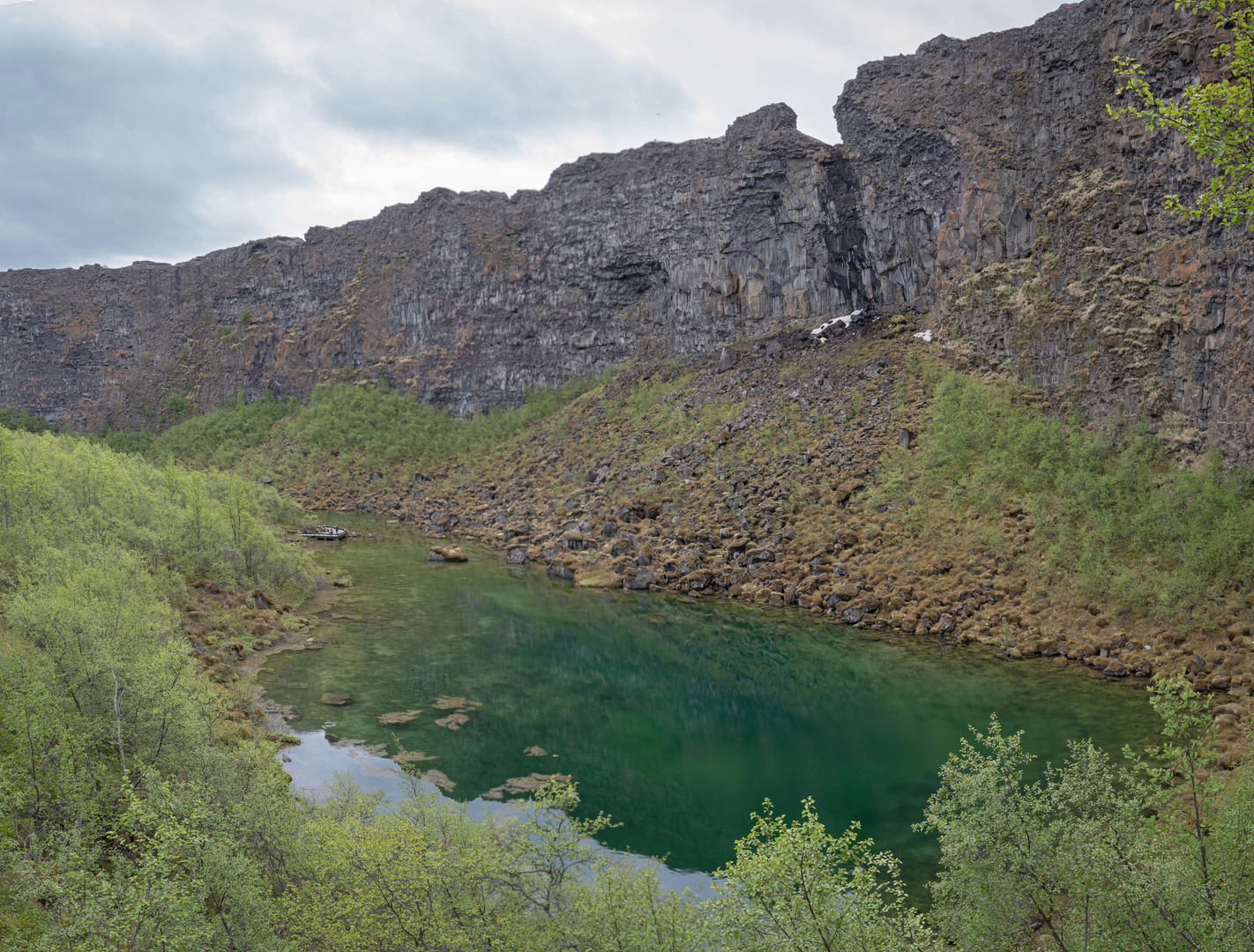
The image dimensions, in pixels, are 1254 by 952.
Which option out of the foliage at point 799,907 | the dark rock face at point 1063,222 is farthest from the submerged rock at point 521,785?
the dark rock face at point 1063,222

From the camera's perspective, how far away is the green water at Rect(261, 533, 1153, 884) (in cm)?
1933

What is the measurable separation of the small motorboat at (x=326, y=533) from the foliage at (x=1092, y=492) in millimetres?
38566

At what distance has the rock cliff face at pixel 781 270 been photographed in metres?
33.8

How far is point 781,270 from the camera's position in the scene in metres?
63.0

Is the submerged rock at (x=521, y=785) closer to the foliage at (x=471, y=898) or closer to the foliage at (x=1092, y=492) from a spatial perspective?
the foliage at (x=471, y=898)

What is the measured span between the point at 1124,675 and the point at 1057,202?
25.5 m

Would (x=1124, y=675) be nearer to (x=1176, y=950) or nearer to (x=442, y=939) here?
(x=1176, y=950)

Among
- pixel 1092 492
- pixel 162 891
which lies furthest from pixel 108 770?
pixel 1092 492

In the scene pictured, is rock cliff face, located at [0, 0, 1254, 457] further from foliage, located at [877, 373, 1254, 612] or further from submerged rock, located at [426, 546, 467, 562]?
submerged rock, located at [426, 546, 467, 562]

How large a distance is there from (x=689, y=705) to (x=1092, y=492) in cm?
1875

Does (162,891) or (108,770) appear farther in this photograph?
(108,770)

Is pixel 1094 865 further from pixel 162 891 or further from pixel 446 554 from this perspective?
pixel 446 554

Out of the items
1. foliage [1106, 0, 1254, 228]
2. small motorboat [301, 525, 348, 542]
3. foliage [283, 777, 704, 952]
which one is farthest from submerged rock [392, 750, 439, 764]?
small motorboat [301, 525, 348, 542]

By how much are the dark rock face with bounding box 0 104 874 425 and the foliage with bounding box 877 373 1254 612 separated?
73.2ft
